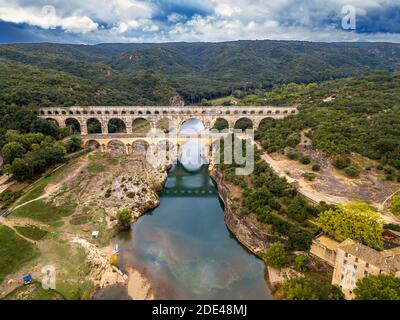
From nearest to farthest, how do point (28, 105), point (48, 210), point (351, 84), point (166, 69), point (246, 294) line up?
point (246, 294)
point (48, 210)
point (28, 105)
point (351, 84)
point (166, 69)

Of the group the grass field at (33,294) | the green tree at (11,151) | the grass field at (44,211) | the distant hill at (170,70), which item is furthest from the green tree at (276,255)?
the distant hill at (170,70)

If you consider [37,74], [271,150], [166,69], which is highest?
[166,69]

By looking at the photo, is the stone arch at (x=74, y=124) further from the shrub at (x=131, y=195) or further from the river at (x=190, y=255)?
the river at (x=190, y=255)

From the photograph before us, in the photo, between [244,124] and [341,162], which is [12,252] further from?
[244,124]

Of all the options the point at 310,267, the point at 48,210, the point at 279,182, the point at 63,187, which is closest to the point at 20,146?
the point at 63,187

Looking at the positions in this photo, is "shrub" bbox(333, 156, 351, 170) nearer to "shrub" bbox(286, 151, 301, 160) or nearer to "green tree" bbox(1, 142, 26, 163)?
"shrub" bbox(286, 151, 301, 160)

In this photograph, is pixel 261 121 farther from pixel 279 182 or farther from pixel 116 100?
pixel 116 100
